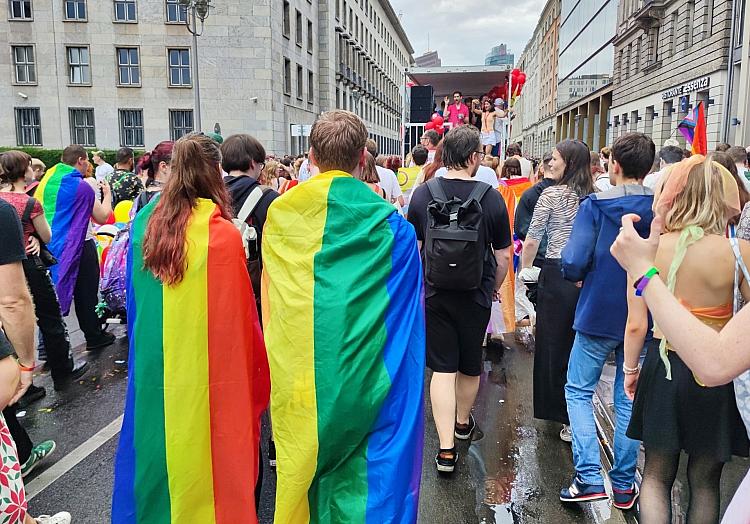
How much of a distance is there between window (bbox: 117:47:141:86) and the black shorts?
3133 cm

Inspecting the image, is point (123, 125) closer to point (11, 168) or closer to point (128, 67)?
point (128, 67)

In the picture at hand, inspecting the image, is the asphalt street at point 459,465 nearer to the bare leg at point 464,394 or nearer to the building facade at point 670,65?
the bare leg at point 464,394

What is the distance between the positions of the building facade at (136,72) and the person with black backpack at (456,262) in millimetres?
27572

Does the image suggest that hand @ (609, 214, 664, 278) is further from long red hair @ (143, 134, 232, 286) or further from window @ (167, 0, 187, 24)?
window @ (167, 0, 187, 24)

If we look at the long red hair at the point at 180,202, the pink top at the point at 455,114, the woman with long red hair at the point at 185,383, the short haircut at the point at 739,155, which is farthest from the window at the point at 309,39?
the woman with long red hair at the point at 185,383

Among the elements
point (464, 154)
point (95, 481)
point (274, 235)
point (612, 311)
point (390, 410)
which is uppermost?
point (464, 154)

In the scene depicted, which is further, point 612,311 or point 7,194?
point 7,194

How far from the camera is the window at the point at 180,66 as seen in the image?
31125 mm

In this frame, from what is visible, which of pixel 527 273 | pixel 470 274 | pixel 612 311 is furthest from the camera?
pixel 527 273

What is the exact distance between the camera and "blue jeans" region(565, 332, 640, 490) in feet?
11.1

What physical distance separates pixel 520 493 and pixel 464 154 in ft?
6.80

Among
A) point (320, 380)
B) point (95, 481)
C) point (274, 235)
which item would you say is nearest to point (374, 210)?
point (274, 235)

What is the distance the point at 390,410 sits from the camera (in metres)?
2.51

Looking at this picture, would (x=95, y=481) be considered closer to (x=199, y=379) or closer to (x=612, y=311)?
(x=199, y=379)
